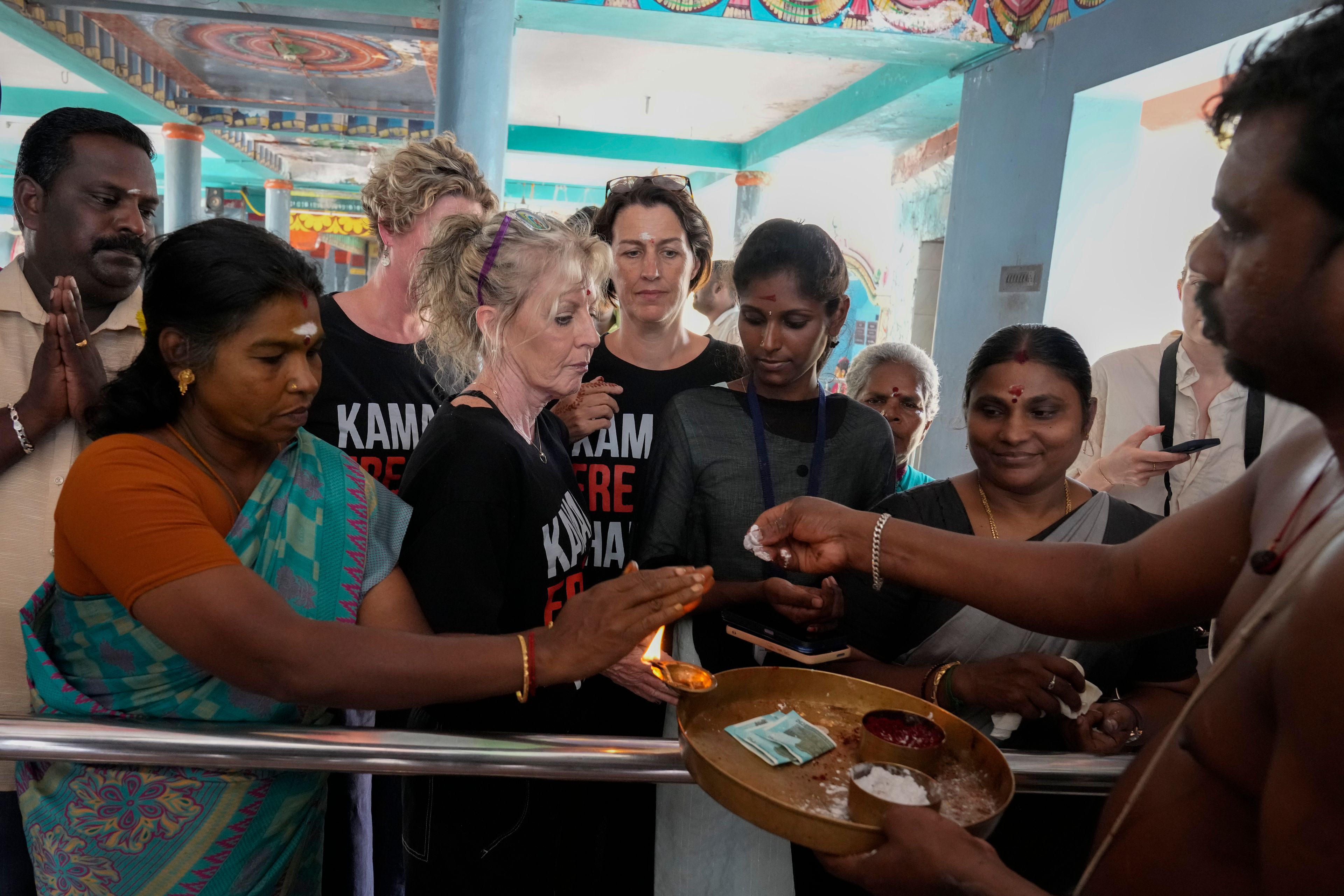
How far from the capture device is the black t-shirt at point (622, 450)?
8.89 ft

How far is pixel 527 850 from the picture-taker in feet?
6.56

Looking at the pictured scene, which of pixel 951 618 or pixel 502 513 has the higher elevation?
pixel 502 513

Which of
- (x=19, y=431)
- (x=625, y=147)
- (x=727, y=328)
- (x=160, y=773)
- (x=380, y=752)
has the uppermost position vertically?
(x=625, y=147)

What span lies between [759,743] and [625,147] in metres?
12.1

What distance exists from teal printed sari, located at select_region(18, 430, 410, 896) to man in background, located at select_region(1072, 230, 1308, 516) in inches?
101

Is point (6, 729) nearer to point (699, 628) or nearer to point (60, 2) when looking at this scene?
point (699, 628)

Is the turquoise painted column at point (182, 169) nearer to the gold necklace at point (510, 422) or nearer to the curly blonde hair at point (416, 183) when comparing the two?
the curly blonde hair at point (416, 183)

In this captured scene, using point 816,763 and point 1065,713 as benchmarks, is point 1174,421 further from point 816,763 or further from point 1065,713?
point 816,763

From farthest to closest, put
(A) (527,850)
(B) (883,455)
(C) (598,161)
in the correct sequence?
(C) (598,161) → (B) (883,455) → (A) (527,850)

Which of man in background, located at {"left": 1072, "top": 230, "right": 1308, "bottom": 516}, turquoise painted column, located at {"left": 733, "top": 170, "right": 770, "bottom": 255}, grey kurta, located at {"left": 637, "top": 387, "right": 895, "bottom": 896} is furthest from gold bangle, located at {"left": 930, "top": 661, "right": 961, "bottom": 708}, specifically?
turquoise painted column, located at {"left": 733, "top": 170, "right": 770, "bottom": 255}

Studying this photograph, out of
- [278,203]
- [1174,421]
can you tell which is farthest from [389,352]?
[278,203]

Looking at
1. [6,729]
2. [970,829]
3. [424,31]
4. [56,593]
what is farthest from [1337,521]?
[424,31]

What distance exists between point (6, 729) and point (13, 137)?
69.0 feet

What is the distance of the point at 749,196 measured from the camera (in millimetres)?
12312
